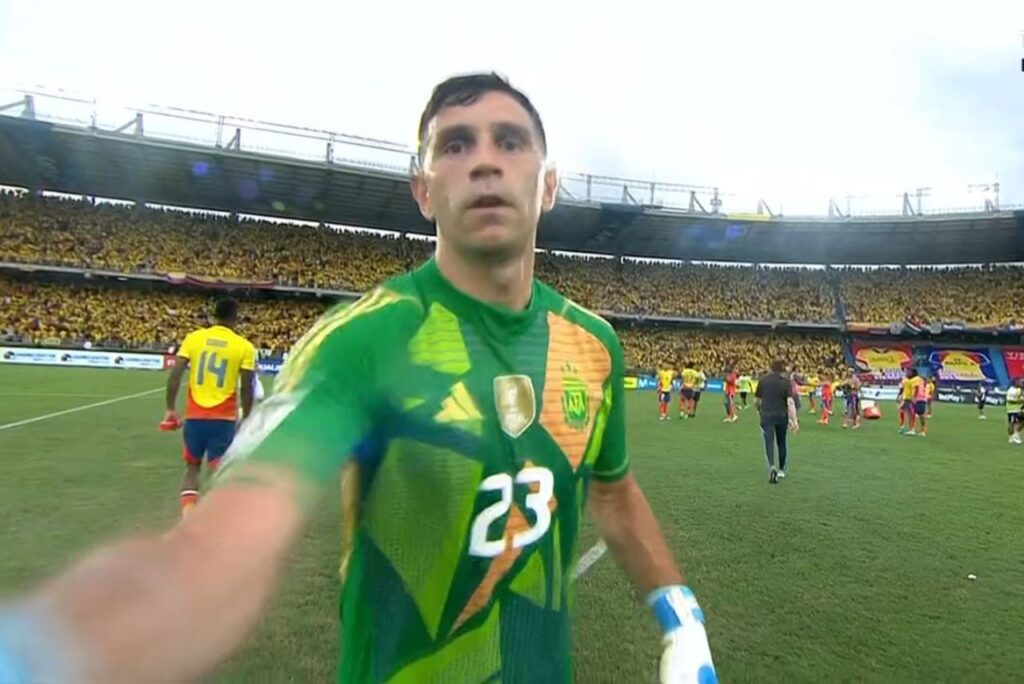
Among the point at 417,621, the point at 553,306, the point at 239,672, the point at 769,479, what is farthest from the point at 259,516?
the point at 769,479

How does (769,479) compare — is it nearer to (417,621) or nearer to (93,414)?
(417,621)

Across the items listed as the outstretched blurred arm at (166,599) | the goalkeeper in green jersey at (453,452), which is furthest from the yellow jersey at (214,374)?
the outstretched blurred arm at (166,599)

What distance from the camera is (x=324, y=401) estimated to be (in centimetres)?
124

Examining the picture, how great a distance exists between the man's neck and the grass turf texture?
0.54m

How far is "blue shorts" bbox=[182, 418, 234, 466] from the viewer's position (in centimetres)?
766

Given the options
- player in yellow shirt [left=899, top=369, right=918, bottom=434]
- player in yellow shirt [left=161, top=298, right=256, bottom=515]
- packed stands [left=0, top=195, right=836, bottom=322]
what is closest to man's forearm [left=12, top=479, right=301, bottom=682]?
player in yellow shirt [left=161, top=298, right=256, bottom=515]

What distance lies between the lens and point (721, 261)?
5466 cm

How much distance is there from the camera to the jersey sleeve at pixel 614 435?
5.99 ft

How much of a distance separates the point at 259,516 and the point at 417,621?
0.49 meters

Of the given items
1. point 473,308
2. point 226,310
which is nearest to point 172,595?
point 473,308

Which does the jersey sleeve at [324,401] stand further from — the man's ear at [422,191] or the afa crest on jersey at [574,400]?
the afa crest on jersey at [574,400]

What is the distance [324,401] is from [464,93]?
0.76m

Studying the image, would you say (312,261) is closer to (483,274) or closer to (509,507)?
(483,274)

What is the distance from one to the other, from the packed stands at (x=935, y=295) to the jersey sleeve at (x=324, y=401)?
54941mm
